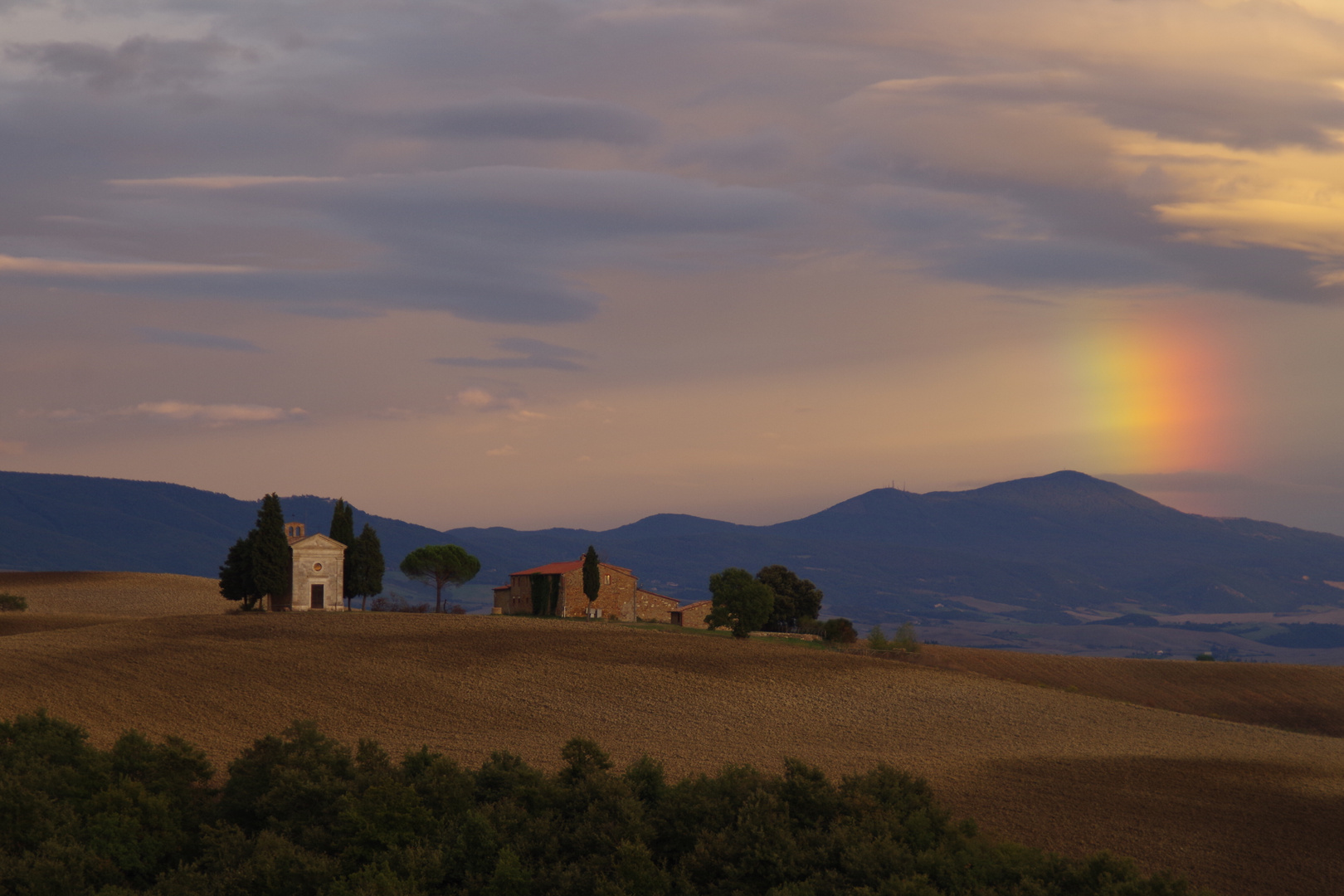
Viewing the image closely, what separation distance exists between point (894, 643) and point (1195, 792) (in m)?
43.5

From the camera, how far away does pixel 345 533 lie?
266ft

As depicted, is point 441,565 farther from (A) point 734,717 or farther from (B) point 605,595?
(A) point 734,717

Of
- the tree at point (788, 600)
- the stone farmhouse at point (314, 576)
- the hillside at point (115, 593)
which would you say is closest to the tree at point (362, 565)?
the stone farmhouse at point (314, 576)

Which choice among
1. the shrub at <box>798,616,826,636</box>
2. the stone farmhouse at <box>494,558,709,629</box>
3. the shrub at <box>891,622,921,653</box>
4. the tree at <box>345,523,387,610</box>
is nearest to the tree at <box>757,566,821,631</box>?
the shrub at <box>798,616,826,636</box>

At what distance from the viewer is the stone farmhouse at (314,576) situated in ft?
245

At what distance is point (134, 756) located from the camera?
2794cm

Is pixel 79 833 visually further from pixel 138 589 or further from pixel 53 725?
pixel 138 589

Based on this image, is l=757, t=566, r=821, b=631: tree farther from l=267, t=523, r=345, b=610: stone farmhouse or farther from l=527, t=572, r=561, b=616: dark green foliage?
l=267, t=523, r=345, b=610: stone farmhouse

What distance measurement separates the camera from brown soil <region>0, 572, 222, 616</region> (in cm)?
8656

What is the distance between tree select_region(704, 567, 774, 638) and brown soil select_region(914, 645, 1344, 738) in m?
11.2

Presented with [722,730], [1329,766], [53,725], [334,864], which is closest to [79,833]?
[334,864]

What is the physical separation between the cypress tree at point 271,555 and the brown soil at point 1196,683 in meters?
42.9

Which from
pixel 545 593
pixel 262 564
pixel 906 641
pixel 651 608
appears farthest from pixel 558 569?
pixel 906 641

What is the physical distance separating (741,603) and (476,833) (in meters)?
50.1
